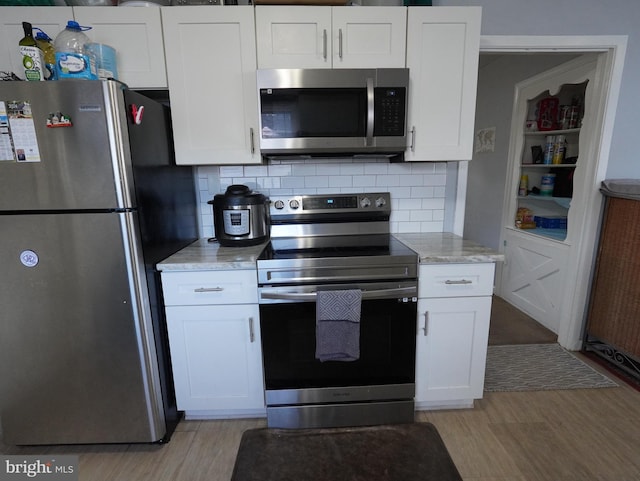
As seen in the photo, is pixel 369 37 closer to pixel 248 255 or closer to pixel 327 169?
pixel 327 169

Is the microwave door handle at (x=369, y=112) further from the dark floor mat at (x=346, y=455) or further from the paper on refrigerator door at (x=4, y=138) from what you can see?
the paper on refrigerator door at (x=4, y=138)

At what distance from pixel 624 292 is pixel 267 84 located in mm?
2470

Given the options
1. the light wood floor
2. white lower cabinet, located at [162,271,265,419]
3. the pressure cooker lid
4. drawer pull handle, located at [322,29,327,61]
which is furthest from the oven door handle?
drawer pull handle, located at [322,29,327,61]

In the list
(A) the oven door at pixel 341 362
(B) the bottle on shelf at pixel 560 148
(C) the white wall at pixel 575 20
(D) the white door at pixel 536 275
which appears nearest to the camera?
(A) the oven door at pixel 341 362

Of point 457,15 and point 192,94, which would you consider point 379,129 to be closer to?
point 457,15

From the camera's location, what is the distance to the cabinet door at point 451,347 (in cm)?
160

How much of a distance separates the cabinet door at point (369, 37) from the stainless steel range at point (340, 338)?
0.96m

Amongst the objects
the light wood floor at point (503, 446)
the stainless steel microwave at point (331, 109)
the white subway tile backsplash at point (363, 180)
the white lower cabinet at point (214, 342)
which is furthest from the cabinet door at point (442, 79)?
the light wood floor at point (503, 446)

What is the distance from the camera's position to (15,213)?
1293 millimetres

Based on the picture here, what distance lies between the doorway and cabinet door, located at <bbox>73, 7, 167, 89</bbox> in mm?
1792

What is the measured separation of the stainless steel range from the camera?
150 centimetres

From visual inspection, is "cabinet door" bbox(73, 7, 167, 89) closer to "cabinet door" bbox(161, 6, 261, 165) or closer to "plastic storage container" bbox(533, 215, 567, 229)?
"cabinet door" bbox(161, 6, 261, 165)

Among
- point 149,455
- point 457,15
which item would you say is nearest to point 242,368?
point 149,455

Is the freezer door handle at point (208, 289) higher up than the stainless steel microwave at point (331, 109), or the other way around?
the stainless steel microwave at point (331, 109)
